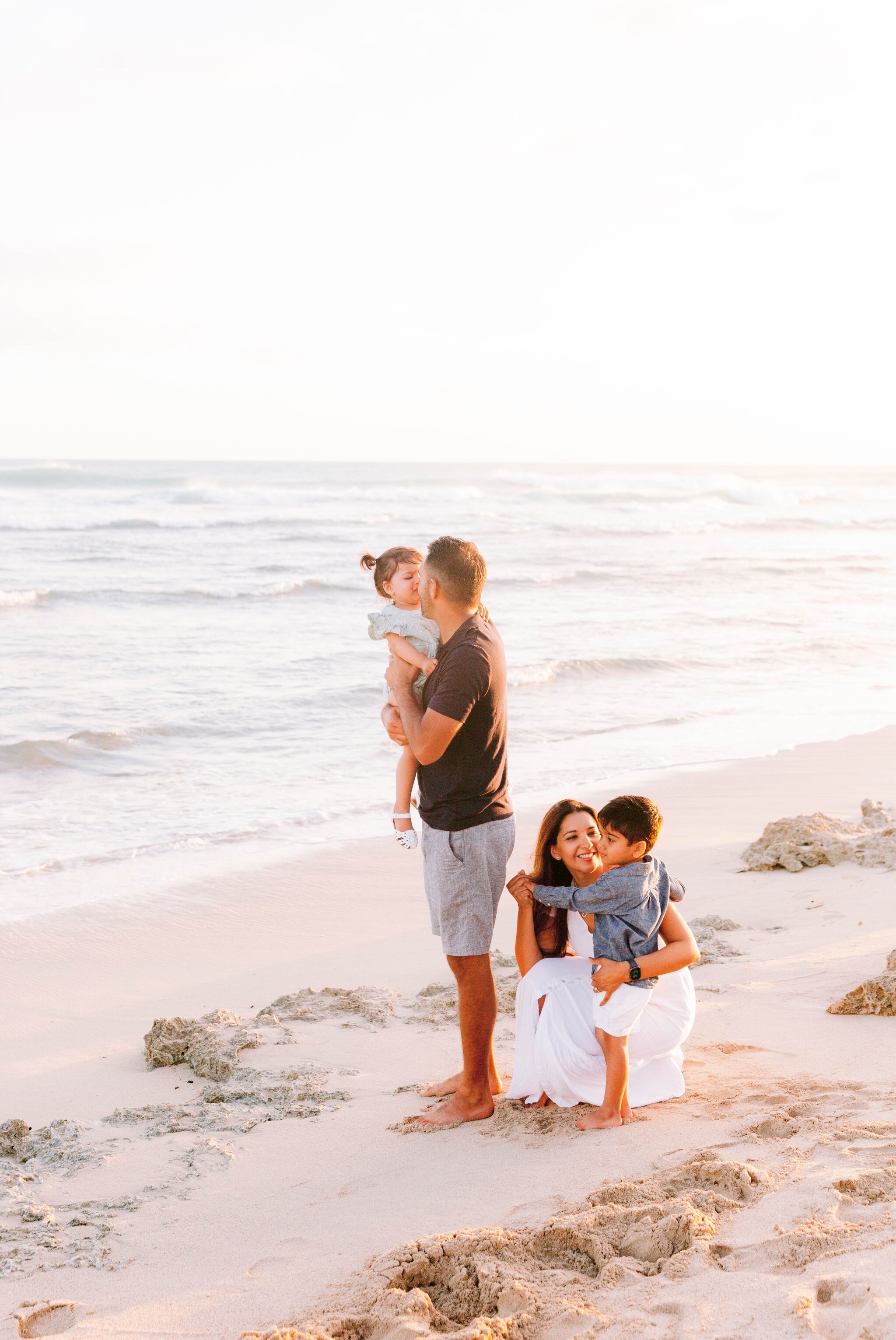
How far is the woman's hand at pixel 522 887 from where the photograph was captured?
141 inches

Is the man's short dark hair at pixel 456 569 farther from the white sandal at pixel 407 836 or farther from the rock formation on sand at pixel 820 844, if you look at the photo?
the rock formation on sand at pixel 820 844

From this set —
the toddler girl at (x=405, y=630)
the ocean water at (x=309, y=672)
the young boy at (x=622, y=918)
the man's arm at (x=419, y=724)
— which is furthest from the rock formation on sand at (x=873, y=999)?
the ocean water at (x=309, y=672)

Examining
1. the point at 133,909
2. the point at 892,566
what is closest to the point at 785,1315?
the point at 133,909

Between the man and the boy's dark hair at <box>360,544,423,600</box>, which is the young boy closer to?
the man

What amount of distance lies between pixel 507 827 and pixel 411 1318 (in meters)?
1.57

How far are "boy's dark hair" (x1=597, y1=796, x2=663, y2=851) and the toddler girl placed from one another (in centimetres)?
69

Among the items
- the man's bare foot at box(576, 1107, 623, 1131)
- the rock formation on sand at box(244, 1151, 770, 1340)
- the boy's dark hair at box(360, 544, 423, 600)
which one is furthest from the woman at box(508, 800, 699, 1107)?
the boy's dark hair at box(360, 544, 423, 600)

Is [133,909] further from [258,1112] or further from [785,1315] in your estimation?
[785,1315]

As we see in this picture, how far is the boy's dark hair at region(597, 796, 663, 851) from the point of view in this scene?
3264 mm

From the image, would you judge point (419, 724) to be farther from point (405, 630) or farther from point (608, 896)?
point (608, 896)

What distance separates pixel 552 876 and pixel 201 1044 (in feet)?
5.34

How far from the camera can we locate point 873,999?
400 centimetres

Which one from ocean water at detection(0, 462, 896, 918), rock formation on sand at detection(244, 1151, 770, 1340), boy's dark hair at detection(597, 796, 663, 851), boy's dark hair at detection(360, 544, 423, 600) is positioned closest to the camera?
rock formation on sand at detection(244, 1151, 770, 1340)

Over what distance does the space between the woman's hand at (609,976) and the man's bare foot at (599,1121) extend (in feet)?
1.13
